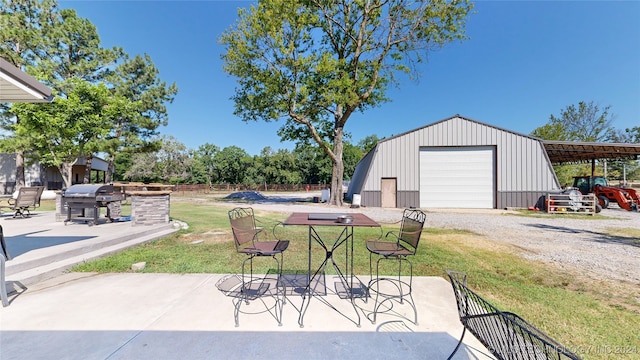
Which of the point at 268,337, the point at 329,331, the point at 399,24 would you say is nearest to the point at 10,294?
the point at 268,337

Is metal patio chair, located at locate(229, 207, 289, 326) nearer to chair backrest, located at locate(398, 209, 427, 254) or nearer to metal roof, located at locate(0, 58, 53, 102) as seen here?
chair backrest, located at locate(398, 209, 427, 254)

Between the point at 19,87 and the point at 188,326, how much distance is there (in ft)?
12.3

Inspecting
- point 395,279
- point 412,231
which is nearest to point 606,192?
point 395,279

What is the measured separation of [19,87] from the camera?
312 centimetres

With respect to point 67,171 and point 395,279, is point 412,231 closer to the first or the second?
point 395,279

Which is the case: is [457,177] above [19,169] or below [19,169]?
below

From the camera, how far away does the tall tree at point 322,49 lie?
13.4 meters

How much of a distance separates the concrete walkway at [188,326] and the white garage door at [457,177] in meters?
13.3

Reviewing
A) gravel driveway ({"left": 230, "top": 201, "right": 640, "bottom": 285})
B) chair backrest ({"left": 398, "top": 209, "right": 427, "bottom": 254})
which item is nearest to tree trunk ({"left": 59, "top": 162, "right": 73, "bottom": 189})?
chair backrest ({"left": 398, "top": 209, "right": 427, "bottom": 254})

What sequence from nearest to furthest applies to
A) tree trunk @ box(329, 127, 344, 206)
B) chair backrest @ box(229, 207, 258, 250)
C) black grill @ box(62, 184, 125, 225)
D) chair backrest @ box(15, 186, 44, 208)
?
chair backrest @ box(229, 207, 258, 250) < black grill @ box(62, 184, 125, 225) < chair backrest @ box(15, 186, 44, 208) < tree trunk @ box(329, 127, 344, 206)

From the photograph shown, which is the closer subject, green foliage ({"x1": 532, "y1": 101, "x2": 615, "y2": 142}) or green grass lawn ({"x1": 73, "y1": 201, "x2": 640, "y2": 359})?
green grass lawn ({"x1": 73, "y1": 201, "x2": 640, "y2": 359})

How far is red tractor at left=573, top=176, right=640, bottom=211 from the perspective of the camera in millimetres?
13641

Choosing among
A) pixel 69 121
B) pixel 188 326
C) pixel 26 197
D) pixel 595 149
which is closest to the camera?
pixel 188 326

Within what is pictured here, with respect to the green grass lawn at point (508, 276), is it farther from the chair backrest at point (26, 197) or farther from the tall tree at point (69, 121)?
the tall tree at point (69, 121)
